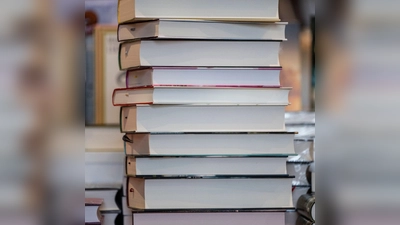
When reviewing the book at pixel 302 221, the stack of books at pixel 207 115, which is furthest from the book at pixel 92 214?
the book at pixel 302 221

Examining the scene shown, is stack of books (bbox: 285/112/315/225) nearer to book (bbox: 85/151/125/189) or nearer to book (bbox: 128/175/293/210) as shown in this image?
book (bbox: 128/175/293/210)

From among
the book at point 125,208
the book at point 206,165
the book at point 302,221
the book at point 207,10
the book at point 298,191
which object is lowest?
the book at point 302,221

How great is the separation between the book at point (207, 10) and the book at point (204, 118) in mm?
99

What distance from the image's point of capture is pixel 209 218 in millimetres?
585

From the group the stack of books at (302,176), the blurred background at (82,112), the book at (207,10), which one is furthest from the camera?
the stack of books at (302,176)

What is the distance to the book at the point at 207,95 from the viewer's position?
Answer: 58cm

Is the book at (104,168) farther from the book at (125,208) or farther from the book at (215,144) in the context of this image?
the book at (215,144)

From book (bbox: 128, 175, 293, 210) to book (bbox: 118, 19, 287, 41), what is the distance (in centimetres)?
16

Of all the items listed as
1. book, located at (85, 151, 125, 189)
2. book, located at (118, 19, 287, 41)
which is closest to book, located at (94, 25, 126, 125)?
book, located at (85, 151, 125, 189)

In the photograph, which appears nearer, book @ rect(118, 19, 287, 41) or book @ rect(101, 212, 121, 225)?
book @ rect(118, 19, 287, 41)

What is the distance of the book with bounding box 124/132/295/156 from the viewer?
0.58 m

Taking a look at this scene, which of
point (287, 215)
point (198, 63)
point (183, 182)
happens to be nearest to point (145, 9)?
point (198, 63)

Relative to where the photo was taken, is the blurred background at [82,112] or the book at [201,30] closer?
the blurred background at [82,112]

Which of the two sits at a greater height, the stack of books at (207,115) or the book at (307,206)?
the stack of books at (207,115)
